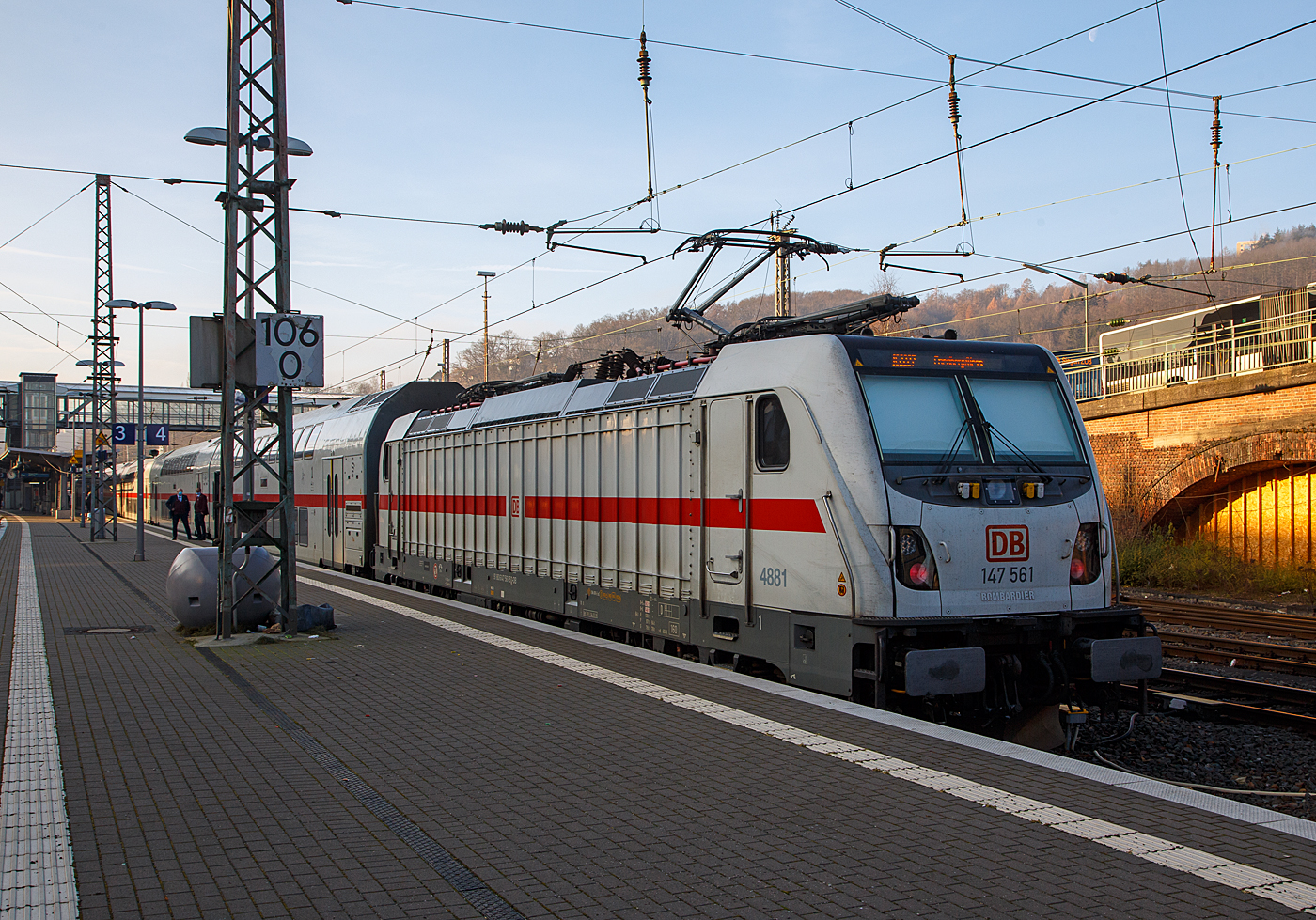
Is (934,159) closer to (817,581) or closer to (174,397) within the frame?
(817,581)

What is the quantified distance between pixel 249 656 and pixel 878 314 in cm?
723

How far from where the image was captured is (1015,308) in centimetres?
3450

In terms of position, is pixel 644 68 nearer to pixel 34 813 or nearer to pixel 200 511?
pixel 34 813

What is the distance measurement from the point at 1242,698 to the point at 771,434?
590 centimetres

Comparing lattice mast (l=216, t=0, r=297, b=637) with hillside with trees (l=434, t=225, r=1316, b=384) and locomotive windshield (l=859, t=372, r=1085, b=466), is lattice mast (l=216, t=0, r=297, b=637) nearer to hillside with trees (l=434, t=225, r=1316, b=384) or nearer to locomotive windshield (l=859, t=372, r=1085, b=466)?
locomotive windshield (l=859, t=372, r=1085, b=466)

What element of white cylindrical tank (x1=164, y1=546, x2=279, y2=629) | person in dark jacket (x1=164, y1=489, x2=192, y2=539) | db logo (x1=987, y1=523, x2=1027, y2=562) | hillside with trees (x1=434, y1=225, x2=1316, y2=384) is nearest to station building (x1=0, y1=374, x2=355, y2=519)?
person in dark jacket (x1=164, y1=489, x2=192, y2=539)

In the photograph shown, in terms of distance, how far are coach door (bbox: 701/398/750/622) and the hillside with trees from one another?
2134cm

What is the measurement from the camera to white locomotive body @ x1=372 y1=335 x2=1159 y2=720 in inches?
318

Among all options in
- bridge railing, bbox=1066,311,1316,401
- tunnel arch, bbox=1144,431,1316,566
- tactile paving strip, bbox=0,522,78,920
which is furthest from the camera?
bridge railing, bbox=1066,311,1316,401

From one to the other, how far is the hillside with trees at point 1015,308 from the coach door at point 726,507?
2134 cm

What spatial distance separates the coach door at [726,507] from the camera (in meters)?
9.46

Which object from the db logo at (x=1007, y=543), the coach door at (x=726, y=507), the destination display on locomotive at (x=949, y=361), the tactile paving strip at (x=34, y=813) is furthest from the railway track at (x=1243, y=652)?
the tactile paving strip at (x=34, y=813)

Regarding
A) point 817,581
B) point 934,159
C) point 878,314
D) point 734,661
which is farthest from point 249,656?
point 934,159

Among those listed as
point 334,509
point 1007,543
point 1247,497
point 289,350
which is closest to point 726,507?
point 1007,543
